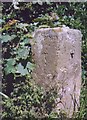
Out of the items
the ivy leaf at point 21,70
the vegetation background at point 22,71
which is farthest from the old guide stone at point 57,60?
the ivy leaf at point 21,70

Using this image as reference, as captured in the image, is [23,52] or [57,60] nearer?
[23,52]

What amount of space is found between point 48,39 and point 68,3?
78 cm

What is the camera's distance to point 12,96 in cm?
271

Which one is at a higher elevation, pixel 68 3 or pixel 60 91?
pixel 68 3

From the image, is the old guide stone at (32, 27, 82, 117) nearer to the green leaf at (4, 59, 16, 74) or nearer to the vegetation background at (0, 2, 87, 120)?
the vegetation background at (0, 2, 87, 120)

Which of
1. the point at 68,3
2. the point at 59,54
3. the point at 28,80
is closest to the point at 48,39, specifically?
the point at 59,54

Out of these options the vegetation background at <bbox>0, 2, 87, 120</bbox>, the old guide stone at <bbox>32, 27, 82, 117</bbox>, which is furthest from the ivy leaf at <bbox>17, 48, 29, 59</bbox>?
the old guide stone at <bbox>32, 27, 82, 117</bbox>

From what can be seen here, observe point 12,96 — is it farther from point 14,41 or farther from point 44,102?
point 14,41

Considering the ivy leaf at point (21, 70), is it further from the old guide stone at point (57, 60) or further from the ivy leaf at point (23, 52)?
the old guide stone at point (57, 60)

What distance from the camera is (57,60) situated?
264 centimetres

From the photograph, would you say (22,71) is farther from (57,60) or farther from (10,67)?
(57,60)

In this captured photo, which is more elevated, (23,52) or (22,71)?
(23,52)

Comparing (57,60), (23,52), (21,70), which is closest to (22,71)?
(21,70)

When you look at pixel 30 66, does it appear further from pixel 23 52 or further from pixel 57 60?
pixel 57 60
